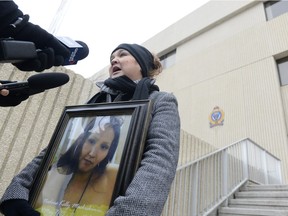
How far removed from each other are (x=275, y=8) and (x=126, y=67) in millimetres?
8821

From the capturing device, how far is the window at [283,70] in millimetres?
6842

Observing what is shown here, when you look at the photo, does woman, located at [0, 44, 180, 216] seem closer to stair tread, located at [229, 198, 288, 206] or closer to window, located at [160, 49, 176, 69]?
stair tread, located at [229, 198, 288, 206]

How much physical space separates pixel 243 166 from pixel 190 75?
16.4 ft

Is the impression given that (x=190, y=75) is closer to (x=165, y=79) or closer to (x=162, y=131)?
(x=165, y=79)

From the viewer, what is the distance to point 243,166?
4723 millimetres

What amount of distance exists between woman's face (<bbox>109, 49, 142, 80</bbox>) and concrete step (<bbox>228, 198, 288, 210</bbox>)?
311 centimetres

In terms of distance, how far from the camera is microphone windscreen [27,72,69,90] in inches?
26.9

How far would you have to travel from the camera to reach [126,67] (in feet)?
3.63

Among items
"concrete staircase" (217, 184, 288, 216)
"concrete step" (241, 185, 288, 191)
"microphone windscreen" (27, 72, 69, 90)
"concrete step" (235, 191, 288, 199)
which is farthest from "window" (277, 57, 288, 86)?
"microphone windscreen" (27, 72, 69, 90)

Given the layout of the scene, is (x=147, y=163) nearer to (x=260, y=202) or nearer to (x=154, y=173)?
(x=154, y=173)

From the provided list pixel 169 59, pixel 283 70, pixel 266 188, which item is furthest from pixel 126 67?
pixel 169 59

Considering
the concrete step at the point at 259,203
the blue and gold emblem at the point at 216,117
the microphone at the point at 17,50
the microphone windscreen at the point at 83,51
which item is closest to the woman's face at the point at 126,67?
the microphone windscreen at the point at 83,51

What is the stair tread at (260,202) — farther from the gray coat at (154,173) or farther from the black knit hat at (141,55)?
the gray coat at (154,173)

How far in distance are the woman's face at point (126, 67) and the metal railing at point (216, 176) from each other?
207cm
